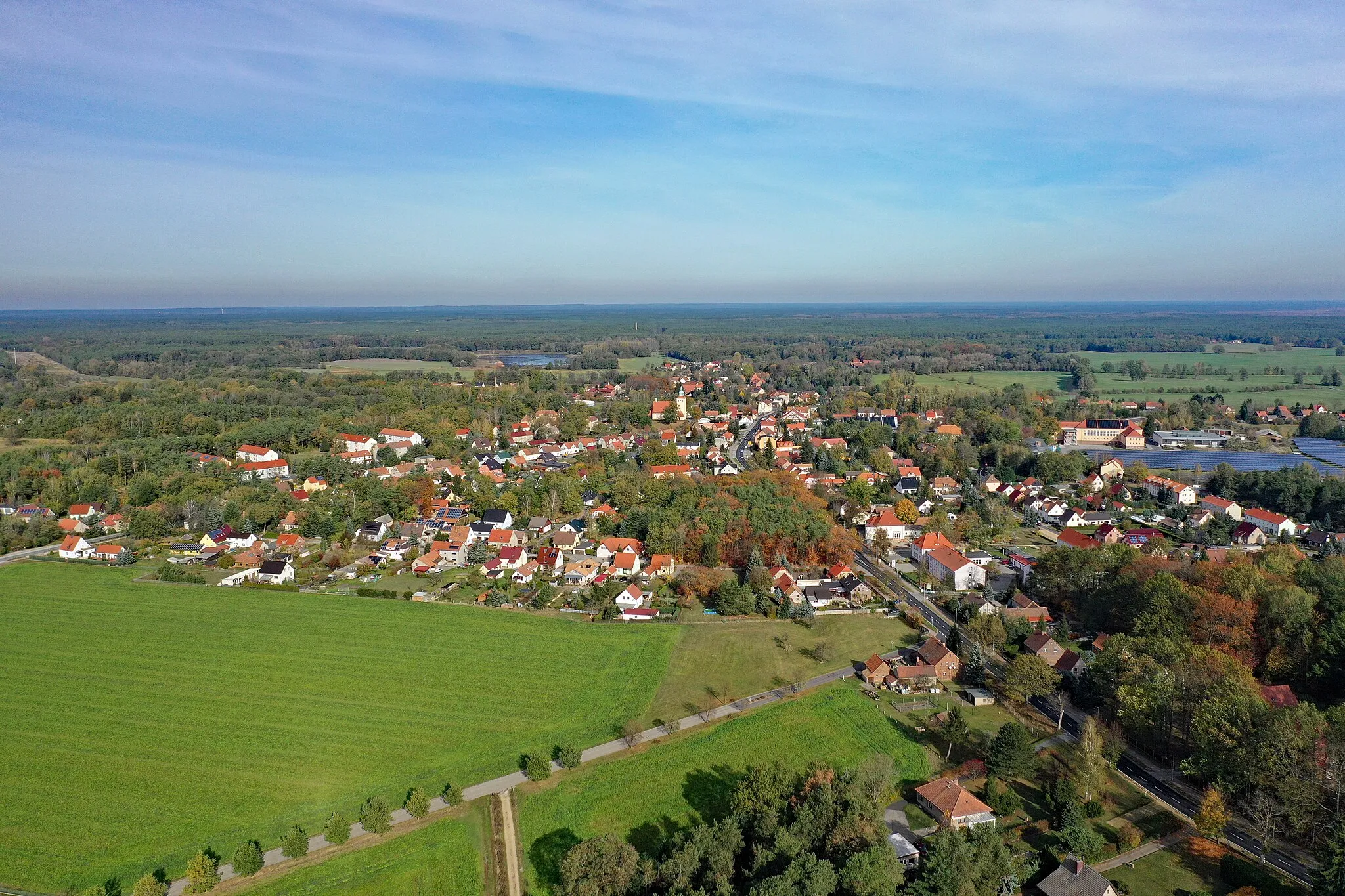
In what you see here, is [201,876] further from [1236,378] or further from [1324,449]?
[1236,378]

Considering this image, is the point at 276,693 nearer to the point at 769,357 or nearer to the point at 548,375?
the point at 548,375

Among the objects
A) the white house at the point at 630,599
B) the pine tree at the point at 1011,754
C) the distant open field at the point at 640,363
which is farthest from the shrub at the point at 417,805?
the distant open field at the point at 640,363

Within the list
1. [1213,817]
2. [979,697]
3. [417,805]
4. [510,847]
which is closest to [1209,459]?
[979,697]

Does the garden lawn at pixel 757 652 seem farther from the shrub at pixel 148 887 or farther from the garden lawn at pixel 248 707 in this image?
the shrub at pixel 148 887

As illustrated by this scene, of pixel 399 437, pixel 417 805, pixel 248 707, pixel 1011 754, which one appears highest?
pixel 399 437

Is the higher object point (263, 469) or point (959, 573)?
point (263, 469)

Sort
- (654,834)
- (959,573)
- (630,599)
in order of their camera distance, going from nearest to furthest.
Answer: (654,834), (630,599), (959,573)

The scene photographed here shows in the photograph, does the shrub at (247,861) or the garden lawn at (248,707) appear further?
the garden lawn at (248,707)
